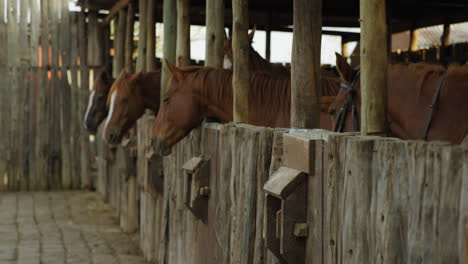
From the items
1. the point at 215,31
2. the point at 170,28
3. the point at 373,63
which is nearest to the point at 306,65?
the point at 373,63

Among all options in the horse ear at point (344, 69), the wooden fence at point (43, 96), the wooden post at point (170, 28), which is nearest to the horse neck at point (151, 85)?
the wooden post at point (170, 28)

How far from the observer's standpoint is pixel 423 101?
369 cm

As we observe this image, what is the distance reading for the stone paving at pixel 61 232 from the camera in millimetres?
7758

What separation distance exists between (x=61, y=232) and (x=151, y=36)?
288 cm

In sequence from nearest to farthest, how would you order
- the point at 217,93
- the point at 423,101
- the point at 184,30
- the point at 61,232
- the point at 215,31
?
the point at 423,101, the point at 217,93, the point at 215,31, the point at 184,30, the point at 61,232

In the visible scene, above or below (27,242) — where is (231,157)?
above

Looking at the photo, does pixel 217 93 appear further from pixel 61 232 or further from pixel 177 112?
pixel 61 232

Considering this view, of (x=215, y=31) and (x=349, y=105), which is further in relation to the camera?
(x=215, y=31)

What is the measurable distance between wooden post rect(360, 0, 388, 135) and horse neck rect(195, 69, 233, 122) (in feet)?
8.74

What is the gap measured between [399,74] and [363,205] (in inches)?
57.7

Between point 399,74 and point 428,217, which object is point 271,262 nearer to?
point 399,74

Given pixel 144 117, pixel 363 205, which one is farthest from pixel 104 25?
pixel 363 205

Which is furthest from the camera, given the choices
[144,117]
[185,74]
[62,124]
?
[62,124]

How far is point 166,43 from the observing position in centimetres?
747
